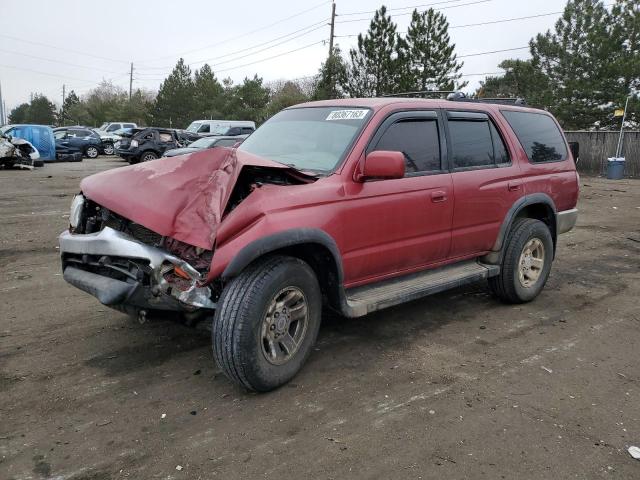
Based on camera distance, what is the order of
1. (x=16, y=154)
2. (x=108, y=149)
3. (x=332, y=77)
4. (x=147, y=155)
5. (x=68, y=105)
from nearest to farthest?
(x=16, y=154) → (x=147, y=155) → (x=108, y=149) → (x=332, y=77) → (x=68, y=105)

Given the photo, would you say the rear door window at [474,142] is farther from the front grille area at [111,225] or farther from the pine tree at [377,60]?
the pine tree at [377,60]

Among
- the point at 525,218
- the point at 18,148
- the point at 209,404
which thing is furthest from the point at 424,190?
the point at 18,148

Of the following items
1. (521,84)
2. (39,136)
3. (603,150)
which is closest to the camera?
(39,136)

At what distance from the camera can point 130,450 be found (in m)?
2.93

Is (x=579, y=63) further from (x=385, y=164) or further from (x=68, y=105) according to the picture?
(x=68, y=105)

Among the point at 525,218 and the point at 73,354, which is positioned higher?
the point at 525,218

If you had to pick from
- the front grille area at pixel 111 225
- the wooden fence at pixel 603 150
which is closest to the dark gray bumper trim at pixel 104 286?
the front grille area at pixel 111 225

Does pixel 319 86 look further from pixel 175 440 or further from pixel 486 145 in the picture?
pixel 175 440

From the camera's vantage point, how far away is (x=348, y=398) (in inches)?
139

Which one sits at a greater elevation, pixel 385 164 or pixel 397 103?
pixel 397 103

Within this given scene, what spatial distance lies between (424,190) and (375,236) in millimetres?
645

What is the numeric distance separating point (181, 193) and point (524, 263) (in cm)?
364

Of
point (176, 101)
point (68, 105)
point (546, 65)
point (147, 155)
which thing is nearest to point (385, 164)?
point (147, 155)

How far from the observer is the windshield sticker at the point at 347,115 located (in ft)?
13.8
